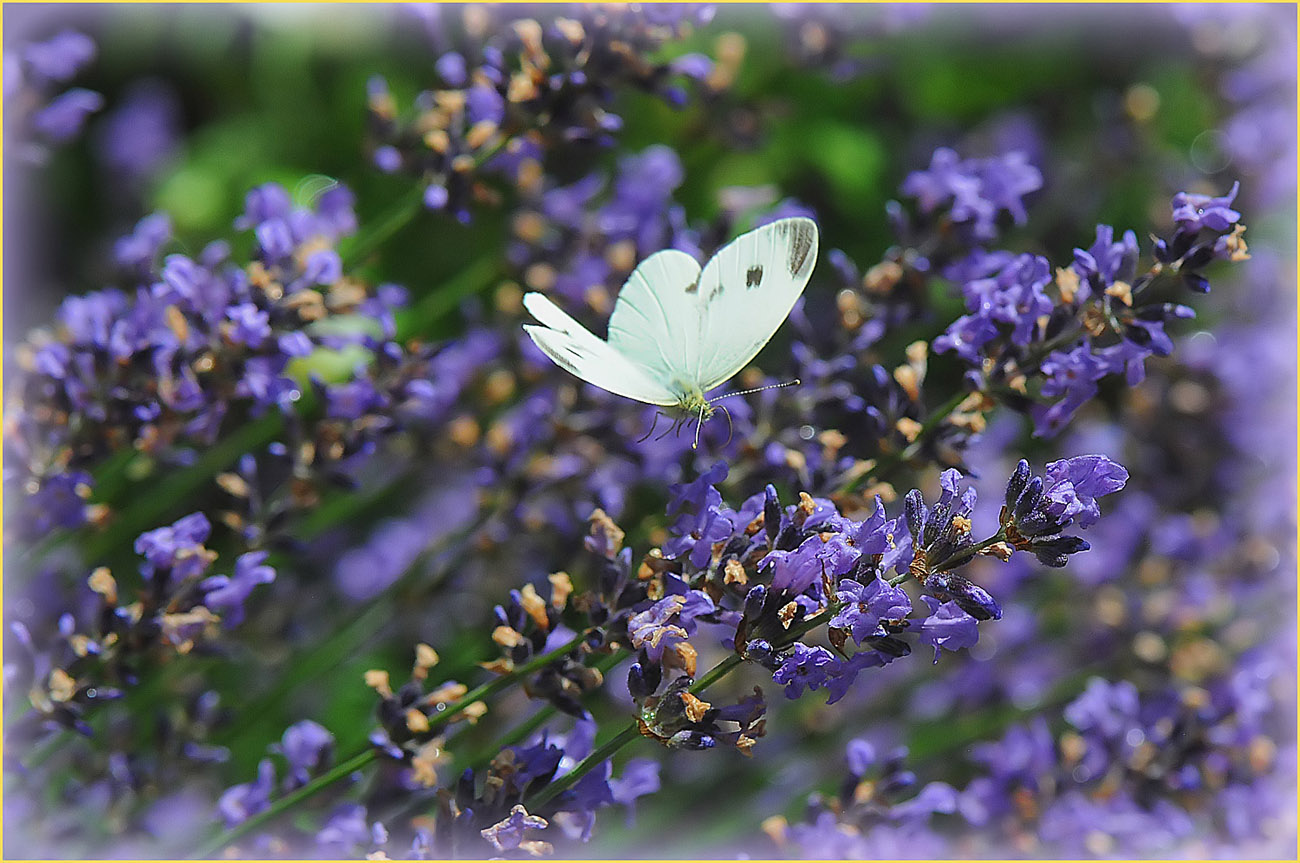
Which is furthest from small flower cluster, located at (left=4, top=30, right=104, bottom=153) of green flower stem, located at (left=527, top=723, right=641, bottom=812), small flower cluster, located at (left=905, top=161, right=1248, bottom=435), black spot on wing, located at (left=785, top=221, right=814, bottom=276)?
small flower cluster, located at (left=905, top=161, right=1248, bottom=435)

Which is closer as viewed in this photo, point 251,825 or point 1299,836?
point 251,825

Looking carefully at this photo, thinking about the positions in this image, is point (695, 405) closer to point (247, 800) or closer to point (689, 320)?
point (689, 320)

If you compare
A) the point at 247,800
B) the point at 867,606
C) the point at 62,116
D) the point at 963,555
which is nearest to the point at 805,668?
the point at 867,606

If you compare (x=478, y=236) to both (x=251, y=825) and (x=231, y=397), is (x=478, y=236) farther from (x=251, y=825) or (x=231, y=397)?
(x=251, y=825)

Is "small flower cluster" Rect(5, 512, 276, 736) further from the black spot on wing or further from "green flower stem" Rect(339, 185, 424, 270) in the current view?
the black spot on wing

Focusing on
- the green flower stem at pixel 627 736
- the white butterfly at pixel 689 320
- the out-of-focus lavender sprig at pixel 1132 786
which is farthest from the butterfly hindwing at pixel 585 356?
the out-of-focus lavender sprig at pixel 1132 786

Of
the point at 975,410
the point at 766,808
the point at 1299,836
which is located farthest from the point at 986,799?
the point at 975,410
